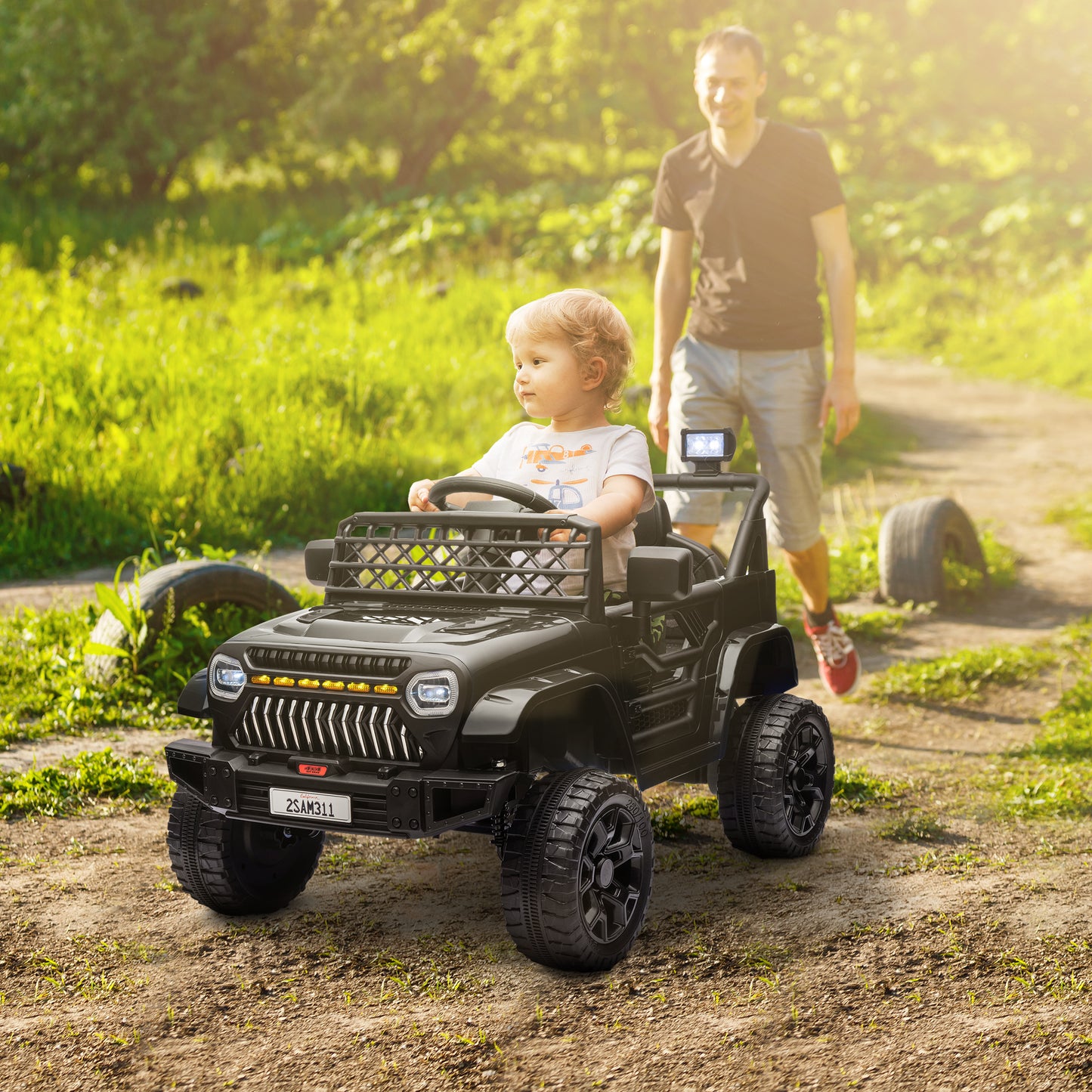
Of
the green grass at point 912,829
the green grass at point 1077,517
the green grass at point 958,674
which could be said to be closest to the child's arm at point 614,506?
the green grass at point 912,829

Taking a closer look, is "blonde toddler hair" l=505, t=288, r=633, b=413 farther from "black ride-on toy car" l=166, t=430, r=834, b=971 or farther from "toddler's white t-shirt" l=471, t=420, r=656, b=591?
"black ride-on toy car" l=166, t=430, r=834, b=971

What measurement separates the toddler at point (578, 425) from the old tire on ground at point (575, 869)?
70cm

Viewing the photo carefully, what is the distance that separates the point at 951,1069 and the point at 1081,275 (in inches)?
681

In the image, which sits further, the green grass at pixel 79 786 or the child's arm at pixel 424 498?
the green grass at pixel 79 786

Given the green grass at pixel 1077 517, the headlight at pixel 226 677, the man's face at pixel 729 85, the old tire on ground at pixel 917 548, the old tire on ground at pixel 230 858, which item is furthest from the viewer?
the green grass at pixel 1077 517

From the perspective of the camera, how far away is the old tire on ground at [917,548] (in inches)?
299

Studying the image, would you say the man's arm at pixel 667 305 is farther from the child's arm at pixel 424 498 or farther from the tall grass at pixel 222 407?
the tall grass at pixel 222 407

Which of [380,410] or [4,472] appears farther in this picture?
[380,410]

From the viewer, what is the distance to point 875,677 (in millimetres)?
6453

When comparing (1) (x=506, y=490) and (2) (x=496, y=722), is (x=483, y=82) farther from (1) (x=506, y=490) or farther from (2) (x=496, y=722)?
(2) (x=496, y=722)

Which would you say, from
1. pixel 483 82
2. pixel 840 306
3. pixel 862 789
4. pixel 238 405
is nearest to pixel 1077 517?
pixel 840 306

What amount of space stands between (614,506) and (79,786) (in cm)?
223

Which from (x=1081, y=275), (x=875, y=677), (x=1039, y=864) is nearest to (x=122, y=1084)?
(x=1039, y=864)

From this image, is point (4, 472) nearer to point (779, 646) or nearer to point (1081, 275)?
point (779, 646)
